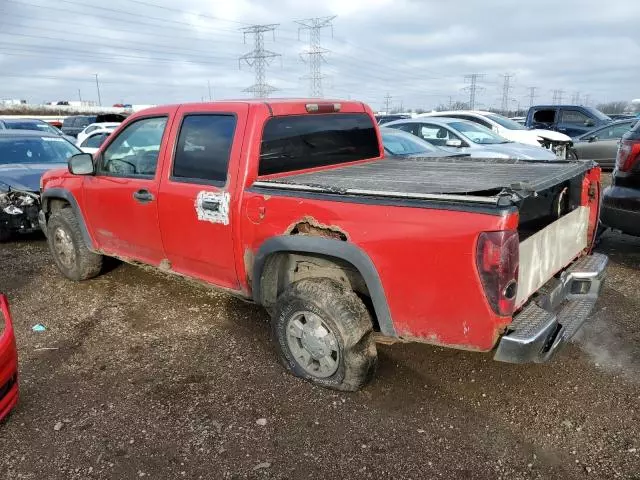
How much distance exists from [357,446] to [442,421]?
1.80 ft

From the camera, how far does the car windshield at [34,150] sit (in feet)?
26.3

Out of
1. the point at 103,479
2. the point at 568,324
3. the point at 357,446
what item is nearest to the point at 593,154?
the point at 568,324

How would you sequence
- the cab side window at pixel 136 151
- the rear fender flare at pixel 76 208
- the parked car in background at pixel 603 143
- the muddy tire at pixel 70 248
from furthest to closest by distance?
1. the parked car in background at pixel 603 143
2. the muddy tire at pixel 70 248
3. the rear fender flare at pixel 76 208
4. the cab side window at pixel 136 151

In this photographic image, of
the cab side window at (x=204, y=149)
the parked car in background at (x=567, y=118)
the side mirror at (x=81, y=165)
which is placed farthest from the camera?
the parked car in background at (x=567, y=118)

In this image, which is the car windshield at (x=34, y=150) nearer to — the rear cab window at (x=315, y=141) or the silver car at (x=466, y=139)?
the rear cab window at (x=315, y=141)

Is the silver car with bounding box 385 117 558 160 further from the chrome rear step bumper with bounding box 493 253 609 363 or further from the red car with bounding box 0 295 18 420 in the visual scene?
the red car with bounding box 0 295 18 420

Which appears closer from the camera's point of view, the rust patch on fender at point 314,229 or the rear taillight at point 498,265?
the rear taillight at point 498,265

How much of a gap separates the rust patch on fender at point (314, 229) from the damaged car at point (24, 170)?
518cm

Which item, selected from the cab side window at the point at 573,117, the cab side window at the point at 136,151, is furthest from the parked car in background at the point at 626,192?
the cab side window at the point at 573,117

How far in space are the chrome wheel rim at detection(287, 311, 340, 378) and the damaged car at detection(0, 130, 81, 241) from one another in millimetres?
5130

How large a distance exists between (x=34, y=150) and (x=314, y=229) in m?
6.90

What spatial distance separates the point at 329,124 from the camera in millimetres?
4223

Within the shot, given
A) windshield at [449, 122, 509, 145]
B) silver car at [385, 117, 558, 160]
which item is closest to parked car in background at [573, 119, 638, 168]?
silver car at [385, 117, 558, 160]

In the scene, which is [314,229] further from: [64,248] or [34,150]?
[34,150]
